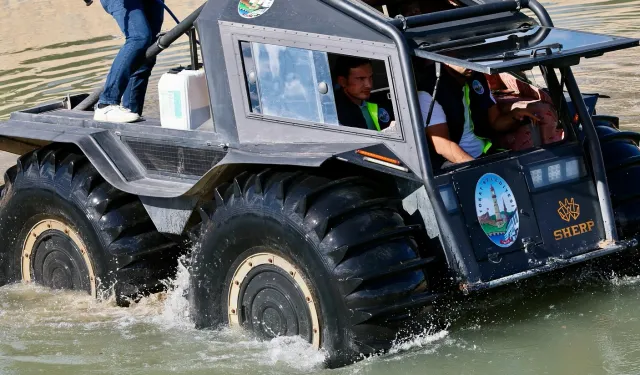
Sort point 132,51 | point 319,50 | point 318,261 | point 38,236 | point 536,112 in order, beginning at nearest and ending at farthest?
point 318,261
point 319,50
point 536,112
point 132,51
point 38,236

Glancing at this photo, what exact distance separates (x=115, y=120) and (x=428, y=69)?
2101mm

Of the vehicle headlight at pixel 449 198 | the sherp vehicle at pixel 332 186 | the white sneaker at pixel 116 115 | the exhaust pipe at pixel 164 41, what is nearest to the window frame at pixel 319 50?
the sherp vehicle at pixel 332 186

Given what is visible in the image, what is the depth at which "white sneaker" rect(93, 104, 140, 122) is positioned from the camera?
7.89 metres

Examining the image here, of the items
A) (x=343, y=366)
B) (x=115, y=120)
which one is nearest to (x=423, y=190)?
(x=343, y=366)

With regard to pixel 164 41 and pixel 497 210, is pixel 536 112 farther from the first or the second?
pixel 164 41

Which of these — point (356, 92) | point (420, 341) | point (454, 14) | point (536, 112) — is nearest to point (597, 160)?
point (536, 112)

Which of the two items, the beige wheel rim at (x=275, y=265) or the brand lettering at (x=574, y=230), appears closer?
the beige wheel rim at (x=275, y=265)

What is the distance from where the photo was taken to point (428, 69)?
7379 millimetres

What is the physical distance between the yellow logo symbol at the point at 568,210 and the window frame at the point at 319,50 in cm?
108

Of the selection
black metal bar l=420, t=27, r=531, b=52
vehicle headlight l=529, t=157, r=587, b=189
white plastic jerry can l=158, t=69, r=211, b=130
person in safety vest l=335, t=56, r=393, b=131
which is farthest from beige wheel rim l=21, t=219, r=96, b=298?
vehicle headlight l=529, t=157, r=587, b=189

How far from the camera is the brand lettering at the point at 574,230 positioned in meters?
6.75

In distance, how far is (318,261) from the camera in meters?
6.21

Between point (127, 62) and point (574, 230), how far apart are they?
10.5ft

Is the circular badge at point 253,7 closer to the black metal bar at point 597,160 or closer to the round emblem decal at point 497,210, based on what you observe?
the round emblem decal at point 497,210
